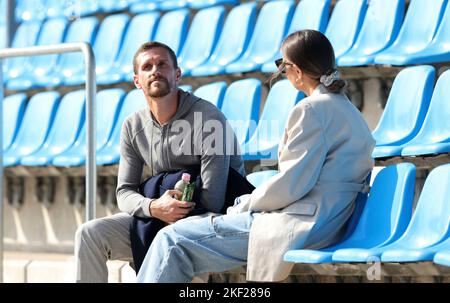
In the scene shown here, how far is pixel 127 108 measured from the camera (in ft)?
15.5

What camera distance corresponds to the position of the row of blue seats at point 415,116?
→ 11.7 ft

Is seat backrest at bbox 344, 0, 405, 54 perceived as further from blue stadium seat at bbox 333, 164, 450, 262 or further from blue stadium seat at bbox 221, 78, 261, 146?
blue stadium seat at bbox 333, 164, 450, 262

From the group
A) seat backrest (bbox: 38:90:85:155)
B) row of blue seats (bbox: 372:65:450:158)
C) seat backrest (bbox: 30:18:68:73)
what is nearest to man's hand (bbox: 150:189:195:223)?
row of blue seats (bbox: 372:65:450:158)

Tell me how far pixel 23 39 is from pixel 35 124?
0.99 metres

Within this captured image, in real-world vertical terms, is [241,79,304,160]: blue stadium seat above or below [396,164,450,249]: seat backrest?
above

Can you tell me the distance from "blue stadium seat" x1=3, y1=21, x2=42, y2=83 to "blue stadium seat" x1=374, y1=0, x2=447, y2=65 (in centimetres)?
243

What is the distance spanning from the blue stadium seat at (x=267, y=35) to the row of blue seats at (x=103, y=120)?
272 millimetres

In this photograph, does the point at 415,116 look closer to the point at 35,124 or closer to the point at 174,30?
the point at 174,30

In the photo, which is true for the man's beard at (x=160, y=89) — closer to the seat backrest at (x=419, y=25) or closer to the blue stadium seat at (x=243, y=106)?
the blue stadium seat at (x=243, y=106)

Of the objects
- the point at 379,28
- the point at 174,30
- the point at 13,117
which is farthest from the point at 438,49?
the point at 13,117

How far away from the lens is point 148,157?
327 cm

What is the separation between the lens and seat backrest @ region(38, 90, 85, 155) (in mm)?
4996
